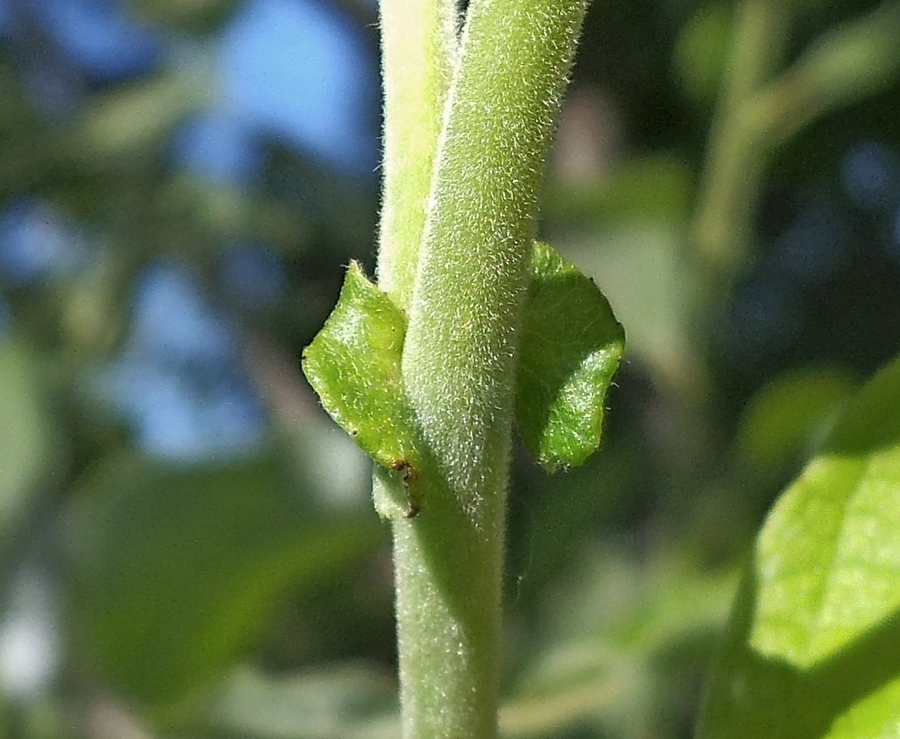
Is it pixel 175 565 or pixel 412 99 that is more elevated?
pixel 175 565

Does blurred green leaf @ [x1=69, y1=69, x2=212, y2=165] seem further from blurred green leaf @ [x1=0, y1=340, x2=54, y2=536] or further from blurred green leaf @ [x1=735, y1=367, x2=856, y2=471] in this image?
blurred green leaf @ [x1=735, y1=367, x2=856, y2=471]

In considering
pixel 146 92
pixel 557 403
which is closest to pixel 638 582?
pixel 146 92

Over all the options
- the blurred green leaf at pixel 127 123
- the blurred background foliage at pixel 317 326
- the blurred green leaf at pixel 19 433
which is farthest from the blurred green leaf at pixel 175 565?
the blurred green leaf at pixel 127 123

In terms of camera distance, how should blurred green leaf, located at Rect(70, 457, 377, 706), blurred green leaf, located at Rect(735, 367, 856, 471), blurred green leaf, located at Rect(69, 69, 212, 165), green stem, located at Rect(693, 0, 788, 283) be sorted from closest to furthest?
blurred green leaf, located at Rect(70, 457, 377, 706) → blurred green leaf, located at Rect(735, 367, 856, 471) → green stem, located at Rect(693, 0, 788, 283) → blurred green leaf, located at Rect(69, 69, 212, 165)

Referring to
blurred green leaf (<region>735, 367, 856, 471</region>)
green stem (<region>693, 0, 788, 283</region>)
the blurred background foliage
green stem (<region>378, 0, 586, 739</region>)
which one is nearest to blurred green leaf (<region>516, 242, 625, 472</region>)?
green stem (<region>378, 0, 586, 739</region>)

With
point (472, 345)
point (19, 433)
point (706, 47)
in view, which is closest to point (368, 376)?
point (472, 345)

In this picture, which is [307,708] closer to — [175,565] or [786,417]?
[175,565]

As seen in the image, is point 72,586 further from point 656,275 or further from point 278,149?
point 278,149
